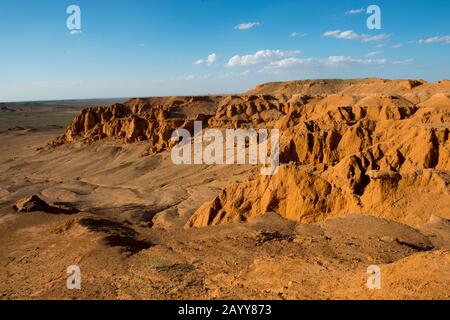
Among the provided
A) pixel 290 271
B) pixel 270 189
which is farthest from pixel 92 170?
pixel 290 271
